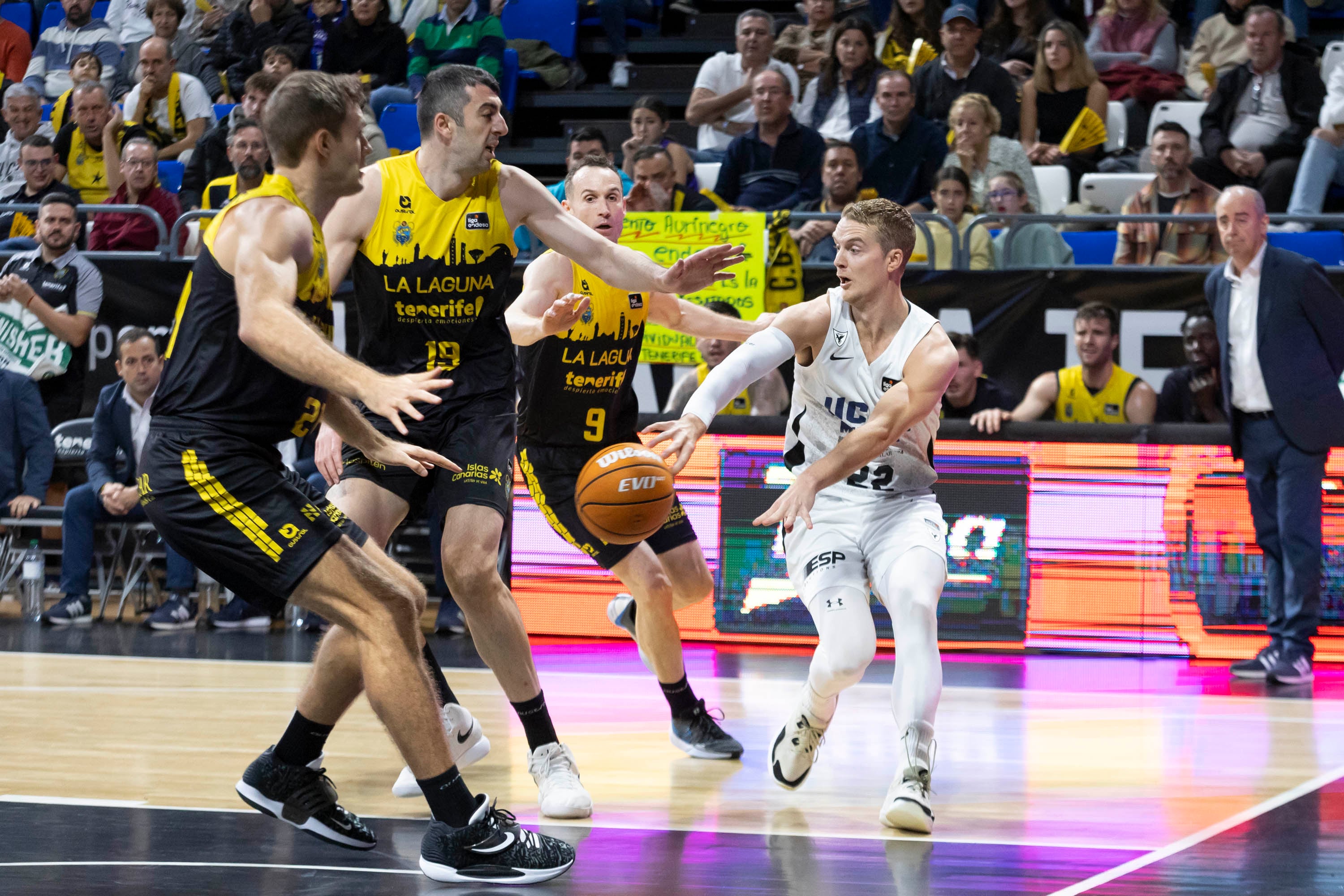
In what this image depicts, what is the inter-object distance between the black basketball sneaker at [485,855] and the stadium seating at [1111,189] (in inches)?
280

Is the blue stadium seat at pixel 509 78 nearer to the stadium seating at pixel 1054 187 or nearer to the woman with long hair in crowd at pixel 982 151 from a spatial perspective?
the woman with long hair in crowd at pixel 982 151

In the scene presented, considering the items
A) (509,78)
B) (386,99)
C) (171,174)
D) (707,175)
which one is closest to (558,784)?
(707,175)

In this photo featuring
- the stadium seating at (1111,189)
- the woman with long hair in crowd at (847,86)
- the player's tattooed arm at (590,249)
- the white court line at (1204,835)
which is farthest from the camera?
the woman with long hair in crowd at (847,86)

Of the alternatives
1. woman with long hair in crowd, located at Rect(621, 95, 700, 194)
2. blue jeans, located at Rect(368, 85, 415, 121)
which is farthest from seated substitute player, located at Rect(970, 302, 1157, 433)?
blue jeans, located at Rect(368, 85, 415, 121)

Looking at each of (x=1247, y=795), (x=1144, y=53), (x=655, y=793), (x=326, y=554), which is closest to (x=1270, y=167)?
(x=1144, y=53)

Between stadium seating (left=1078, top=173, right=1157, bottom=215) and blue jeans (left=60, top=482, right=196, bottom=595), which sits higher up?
stadium seating (left=1078, top=173, right=1157, bottom=215)

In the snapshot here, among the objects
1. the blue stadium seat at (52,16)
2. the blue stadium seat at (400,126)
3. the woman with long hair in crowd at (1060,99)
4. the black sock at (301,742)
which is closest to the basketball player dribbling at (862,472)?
the black sock at (301,742)

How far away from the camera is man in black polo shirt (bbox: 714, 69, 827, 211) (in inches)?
405

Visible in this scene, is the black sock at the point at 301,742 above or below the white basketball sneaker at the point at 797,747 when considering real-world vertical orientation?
above

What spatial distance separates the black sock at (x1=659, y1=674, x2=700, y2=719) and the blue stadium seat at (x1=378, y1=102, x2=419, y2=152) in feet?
24.3

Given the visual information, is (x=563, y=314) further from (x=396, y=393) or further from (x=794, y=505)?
(x=396, y=393)

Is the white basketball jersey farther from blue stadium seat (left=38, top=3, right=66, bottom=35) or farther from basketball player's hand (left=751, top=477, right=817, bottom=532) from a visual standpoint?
blue stadium seat (left=38, top=3, right=66, bottom=35)

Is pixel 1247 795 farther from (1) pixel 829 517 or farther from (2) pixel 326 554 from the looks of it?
(2) pixel 326 554

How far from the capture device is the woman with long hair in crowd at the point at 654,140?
10.3m
